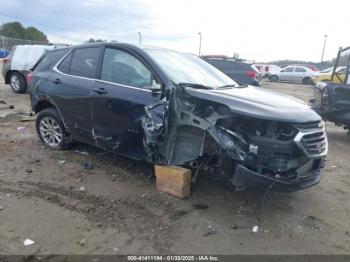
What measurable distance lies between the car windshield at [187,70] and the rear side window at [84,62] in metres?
0.94

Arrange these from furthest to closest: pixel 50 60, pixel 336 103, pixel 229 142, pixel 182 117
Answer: pixel 336 103 → pixel 50 60 → pixel 182 117 → pixel 229 142

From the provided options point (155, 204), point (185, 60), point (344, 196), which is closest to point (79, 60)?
point (185, 60)

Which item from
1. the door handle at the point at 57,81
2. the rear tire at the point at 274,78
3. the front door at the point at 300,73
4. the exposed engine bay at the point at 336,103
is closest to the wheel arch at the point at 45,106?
the door handle at the point at 57,81

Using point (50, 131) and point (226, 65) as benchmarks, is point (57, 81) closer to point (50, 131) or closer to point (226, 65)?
point (50, 131)

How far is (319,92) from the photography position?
8.58 metres

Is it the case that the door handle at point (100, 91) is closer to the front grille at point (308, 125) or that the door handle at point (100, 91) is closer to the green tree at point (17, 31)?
the front grille at point (308, 125)

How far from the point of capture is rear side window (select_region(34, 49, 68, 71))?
5.88m

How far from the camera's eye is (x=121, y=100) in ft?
15.4

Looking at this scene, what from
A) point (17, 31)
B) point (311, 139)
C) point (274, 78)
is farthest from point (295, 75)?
point (17, 31)

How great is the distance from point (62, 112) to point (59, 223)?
2.35 metres

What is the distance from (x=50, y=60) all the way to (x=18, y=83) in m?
7.98

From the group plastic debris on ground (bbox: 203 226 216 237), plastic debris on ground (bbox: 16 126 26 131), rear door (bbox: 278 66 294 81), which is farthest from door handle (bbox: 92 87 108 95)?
rear door (bbox: 278 66 294 81)

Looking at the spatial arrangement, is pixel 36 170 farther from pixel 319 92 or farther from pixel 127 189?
pixel 319 92

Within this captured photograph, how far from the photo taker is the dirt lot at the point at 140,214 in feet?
11.3
